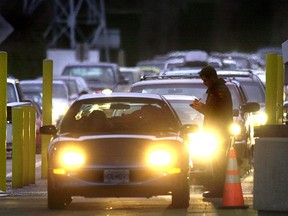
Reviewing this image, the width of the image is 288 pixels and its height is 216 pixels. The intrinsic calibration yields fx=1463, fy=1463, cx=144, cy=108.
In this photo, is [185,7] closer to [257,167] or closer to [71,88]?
[71,88]

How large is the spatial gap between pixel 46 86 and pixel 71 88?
67.0 feet

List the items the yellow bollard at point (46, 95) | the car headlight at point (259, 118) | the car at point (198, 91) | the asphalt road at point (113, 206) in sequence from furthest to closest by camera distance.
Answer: the car headlight at point (259, 118) → the yellow bollard at point (46, 95) → the car at point (198, 91) → the asphalt road at point (113, 206)

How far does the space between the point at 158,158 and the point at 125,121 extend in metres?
1.06

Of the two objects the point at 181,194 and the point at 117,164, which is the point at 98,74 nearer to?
the point at 181,194

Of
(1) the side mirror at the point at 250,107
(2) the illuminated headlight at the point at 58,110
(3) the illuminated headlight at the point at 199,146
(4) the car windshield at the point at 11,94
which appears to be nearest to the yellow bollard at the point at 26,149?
(3) the illuminated headlight at the point at 199,146

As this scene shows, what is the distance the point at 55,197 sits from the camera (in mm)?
16531

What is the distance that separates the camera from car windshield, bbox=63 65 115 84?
160 ft

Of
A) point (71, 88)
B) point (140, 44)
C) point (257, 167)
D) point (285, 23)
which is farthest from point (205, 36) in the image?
point (257, 167)

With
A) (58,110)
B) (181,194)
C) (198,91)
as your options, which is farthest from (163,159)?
(58,110)

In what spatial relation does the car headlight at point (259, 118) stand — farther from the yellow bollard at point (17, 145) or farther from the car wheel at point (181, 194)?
the car wheel at point (181, 194)

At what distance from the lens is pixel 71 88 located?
43.1 metres

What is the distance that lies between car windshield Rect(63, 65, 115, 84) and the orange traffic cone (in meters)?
31.6

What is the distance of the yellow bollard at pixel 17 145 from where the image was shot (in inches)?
802

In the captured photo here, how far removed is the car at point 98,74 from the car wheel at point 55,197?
98.9 feet
